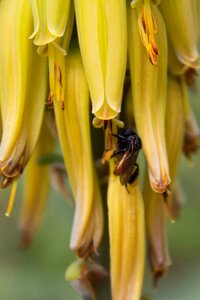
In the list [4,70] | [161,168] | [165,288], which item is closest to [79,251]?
[161,168]

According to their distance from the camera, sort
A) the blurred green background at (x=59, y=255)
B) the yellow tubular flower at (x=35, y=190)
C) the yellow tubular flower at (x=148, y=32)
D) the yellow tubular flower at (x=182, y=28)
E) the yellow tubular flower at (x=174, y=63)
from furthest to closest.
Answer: the blurred green background at (x=59, y=255), the yellow tubular flower at (x=35, y=190), the yellow tubular flower at (x=174, y=63), the yellow tubular flower at (x=182, y=28), the yellow tubular flower at (x=148, y=32)

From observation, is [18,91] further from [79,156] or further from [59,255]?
[59,255]

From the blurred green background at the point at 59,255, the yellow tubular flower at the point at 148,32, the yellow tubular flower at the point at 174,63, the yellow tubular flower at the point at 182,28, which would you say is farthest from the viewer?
the blurred green background at the point at 59,255

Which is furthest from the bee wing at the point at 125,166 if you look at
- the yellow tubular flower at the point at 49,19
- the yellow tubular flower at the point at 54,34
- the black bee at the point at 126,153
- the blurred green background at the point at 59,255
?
the blurred green background at the point at 59,255

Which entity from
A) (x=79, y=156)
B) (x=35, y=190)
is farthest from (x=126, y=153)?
(x=35, y=190)

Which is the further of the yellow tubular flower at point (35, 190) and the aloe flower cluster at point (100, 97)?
the yellow tubular flower at point (35, 190)

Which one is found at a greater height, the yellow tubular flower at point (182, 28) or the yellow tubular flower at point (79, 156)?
the yellow tubular flower at point (182, 28)

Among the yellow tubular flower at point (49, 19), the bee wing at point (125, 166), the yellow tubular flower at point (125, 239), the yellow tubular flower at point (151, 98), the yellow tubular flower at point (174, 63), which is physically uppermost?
the yellow tubular flower at point (49, 19)

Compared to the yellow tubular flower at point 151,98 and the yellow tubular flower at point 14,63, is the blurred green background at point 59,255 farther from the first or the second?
the yellow tubular flower at point 14,63

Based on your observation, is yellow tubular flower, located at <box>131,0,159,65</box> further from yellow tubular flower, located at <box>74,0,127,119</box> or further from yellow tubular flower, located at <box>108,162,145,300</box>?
yellow tubular flower, located at <box>108,162,145,300</box>

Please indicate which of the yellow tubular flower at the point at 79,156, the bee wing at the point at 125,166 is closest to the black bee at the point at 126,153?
the bee wing at the point at 125,166
